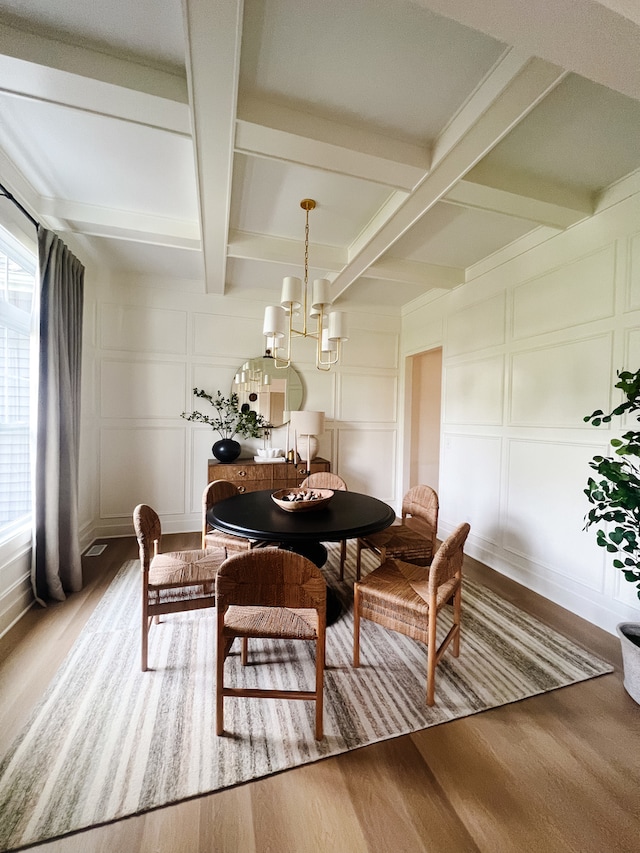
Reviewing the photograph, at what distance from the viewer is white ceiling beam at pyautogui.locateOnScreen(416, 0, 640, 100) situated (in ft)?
2.81

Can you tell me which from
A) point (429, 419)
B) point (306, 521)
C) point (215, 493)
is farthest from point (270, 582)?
point (429, 419)

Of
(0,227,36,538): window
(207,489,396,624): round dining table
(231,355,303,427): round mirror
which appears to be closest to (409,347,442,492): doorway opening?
(231,355,303,427): round mirror

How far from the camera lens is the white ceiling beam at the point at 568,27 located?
2.81 feet

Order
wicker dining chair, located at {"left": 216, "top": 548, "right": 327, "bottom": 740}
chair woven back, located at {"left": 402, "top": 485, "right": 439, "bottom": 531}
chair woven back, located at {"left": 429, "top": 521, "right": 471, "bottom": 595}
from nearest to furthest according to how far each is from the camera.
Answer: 1. wicker dining chair, located at {"left": 216, "top": 548, "right": 327, "bottom": 740}
2. chair woven back, located at {"left": 429, "top": 521, "right": 471, "bottom": 595}
3. chair woven back, located at {"left": 402, "top": 485, "right": 439, "bottom": 531}

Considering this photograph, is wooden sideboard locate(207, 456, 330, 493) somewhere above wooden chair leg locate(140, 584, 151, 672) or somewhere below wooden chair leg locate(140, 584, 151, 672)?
above

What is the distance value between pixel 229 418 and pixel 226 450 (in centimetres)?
50

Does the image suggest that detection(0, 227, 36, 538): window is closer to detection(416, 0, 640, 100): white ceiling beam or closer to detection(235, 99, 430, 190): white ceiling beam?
detection(235, 99, 430, 190): white ceiling beam

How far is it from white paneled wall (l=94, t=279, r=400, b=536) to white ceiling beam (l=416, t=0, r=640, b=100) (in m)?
3.32

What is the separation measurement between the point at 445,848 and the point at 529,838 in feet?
0.95

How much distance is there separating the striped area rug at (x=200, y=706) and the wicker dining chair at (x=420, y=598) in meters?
0.18

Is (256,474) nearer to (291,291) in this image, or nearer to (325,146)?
(291,291)

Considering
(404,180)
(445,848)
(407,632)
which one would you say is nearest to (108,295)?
(404,180)

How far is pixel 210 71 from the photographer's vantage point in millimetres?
1291

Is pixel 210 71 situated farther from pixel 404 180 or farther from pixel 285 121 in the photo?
pixel 404 180
